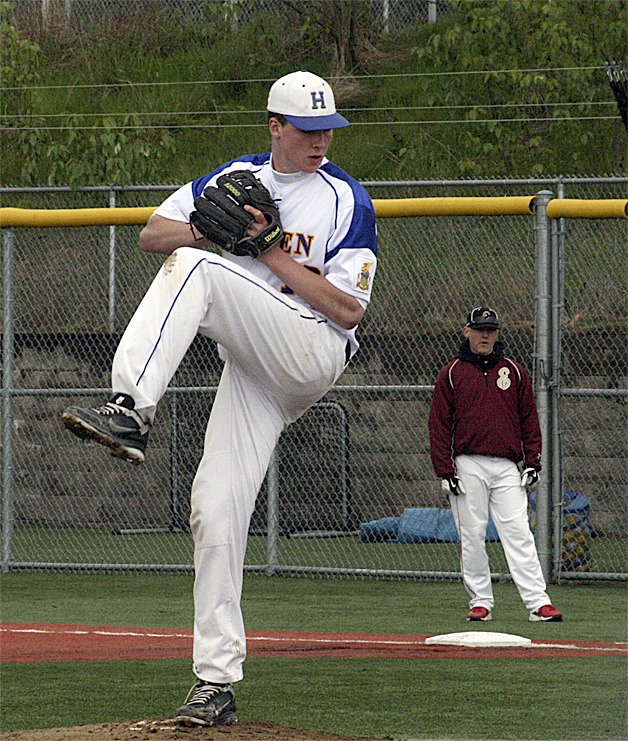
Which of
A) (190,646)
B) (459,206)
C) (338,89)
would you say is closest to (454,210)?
(459,206)

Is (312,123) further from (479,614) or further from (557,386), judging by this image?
(557,386)

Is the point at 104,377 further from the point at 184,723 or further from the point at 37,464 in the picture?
the point at 184,723

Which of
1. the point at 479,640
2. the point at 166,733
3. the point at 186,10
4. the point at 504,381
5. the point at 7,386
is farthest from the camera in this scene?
the point at 186,10

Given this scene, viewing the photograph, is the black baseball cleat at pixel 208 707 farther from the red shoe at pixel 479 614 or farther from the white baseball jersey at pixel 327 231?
the red shoe at pixel 479 614

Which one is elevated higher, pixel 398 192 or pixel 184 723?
pixel 398 192

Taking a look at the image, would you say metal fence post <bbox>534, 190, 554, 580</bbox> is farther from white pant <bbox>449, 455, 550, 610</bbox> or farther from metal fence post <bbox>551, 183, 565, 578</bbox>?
white pant <bbox>449, 455, 550, 610</bbox>

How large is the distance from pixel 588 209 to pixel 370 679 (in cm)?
482

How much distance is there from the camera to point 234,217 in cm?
486

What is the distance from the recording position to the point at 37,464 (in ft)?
48.6

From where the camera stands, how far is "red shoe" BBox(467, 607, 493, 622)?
30.1 ft

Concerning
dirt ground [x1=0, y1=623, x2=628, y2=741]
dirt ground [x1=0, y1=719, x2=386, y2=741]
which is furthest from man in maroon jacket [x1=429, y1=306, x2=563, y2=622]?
dirt ground [x1=0, y1=719, x2=386, y2=741]

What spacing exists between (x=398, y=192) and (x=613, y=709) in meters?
10.8

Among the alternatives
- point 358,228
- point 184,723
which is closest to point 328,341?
point 358,228

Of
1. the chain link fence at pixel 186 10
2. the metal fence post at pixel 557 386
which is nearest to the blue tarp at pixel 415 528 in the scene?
the metal fence post at pixel 557 386
